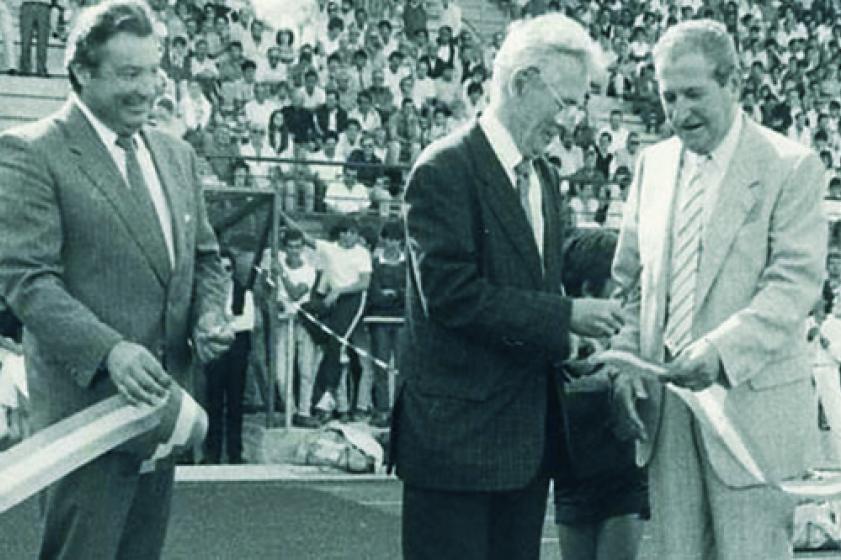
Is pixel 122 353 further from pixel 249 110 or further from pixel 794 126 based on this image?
pixel 794 126

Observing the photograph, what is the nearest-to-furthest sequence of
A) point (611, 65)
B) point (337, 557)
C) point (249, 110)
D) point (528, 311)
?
point (528, 311) < point (337, 557) < point (249, 110) < point (611, 65)

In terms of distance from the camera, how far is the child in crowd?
14.5 ft

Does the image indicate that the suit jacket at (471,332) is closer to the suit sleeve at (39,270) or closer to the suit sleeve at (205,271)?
the suit sleeve at (205,271)

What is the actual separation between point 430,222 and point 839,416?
270 inches

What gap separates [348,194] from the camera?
15297mm

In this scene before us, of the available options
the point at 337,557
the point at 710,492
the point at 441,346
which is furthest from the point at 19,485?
the point at 337,557

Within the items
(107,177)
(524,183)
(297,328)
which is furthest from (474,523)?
(297,328)

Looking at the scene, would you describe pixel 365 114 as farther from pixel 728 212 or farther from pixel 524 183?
pixel 728 212

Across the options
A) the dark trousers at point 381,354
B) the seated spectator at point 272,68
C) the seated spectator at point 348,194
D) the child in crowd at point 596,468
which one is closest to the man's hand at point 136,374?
the child in crowd at point 596,468

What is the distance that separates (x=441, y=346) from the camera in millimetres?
3893

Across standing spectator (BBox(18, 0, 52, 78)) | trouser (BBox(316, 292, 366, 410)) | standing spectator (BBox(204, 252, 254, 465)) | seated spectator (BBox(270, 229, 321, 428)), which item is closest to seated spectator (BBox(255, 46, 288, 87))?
standing spectator (BBox(18, 0, 52, 78))

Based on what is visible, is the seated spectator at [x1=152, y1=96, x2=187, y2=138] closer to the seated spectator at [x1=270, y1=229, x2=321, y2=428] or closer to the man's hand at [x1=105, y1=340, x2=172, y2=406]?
the seated spectator at [x1=270, y1=229, x2=321, y2=428]

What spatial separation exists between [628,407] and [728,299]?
1.30 ft

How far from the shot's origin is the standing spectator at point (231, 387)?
1125cm
